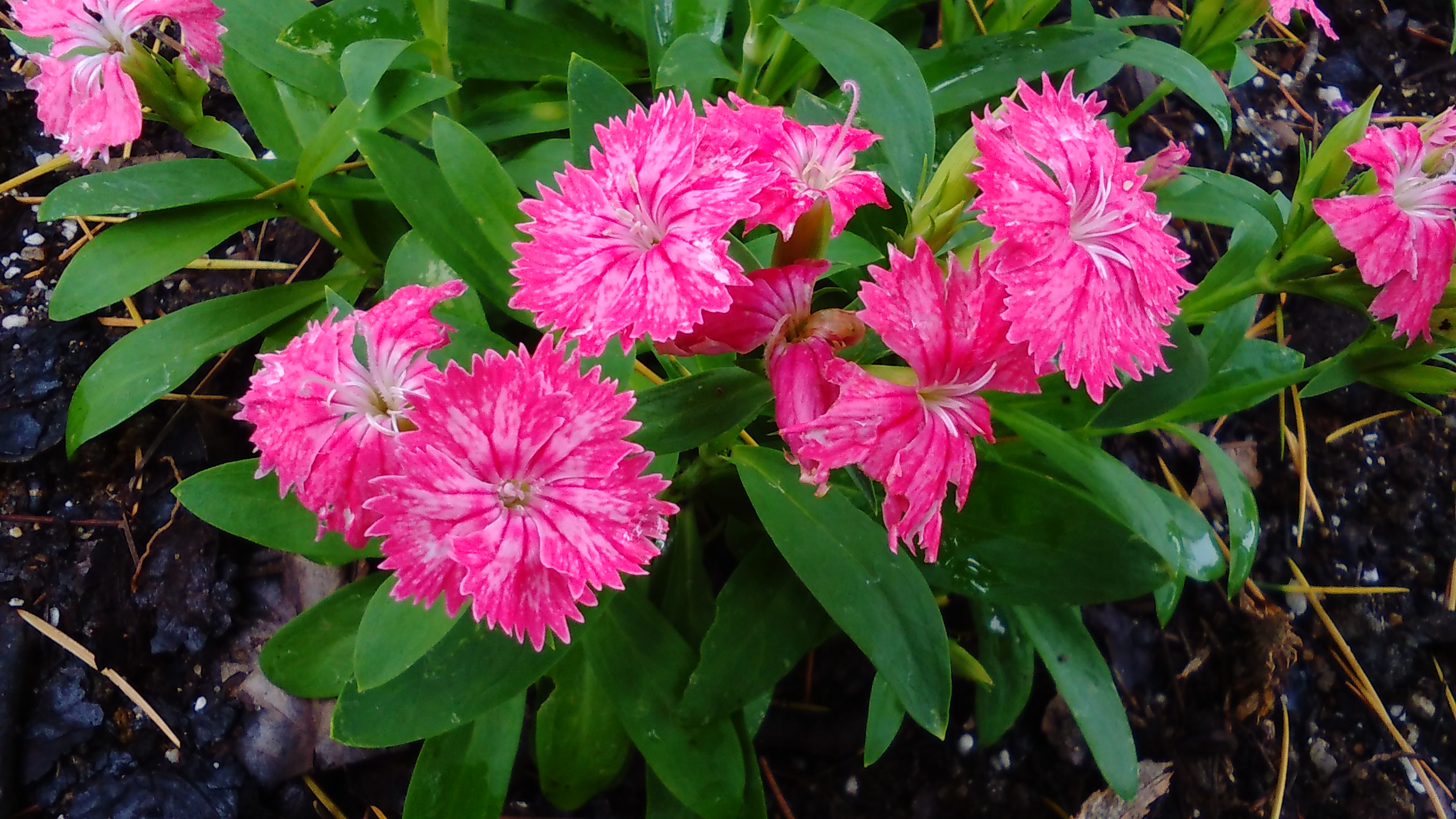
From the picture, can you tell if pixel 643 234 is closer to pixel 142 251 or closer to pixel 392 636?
pixel 392 636

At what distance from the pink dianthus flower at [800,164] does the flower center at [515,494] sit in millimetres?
326

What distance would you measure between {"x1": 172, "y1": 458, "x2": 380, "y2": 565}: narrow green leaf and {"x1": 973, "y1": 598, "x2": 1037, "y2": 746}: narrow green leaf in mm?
980

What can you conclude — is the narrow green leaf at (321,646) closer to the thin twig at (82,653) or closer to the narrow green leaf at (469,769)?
the narrow green leaf at (469,769)

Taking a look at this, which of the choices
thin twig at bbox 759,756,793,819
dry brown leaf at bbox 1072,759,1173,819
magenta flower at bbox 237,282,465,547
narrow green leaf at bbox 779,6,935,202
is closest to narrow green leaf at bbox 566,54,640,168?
narrow green leaf at bbox 779,6,935,202

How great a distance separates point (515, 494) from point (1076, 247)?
550 millimetres

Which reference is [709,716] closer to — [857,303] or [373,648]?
[373,648]

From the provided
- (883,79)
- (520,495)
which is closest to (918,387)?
(520,495)

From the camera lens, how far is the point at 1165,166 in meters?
1.21

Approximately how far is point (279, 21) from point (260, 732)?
118 centimetres

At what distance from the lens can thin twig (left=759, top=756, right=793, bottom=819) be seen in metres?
1.52

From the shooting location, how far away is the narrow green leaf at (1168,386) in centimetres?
115

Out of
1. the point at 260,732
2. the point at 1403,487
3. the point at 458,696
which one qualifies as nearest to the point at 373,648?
the point at 458,696

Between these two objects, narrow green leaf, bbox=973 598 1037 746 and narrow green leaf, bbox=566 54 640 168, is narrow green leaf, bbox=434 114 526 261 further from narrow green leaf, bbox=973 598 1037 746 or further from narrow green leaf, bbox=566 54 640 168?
narrow green leaf, bbox=973 598 1037 746

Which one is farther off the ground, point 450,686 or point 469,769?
point 450,686
